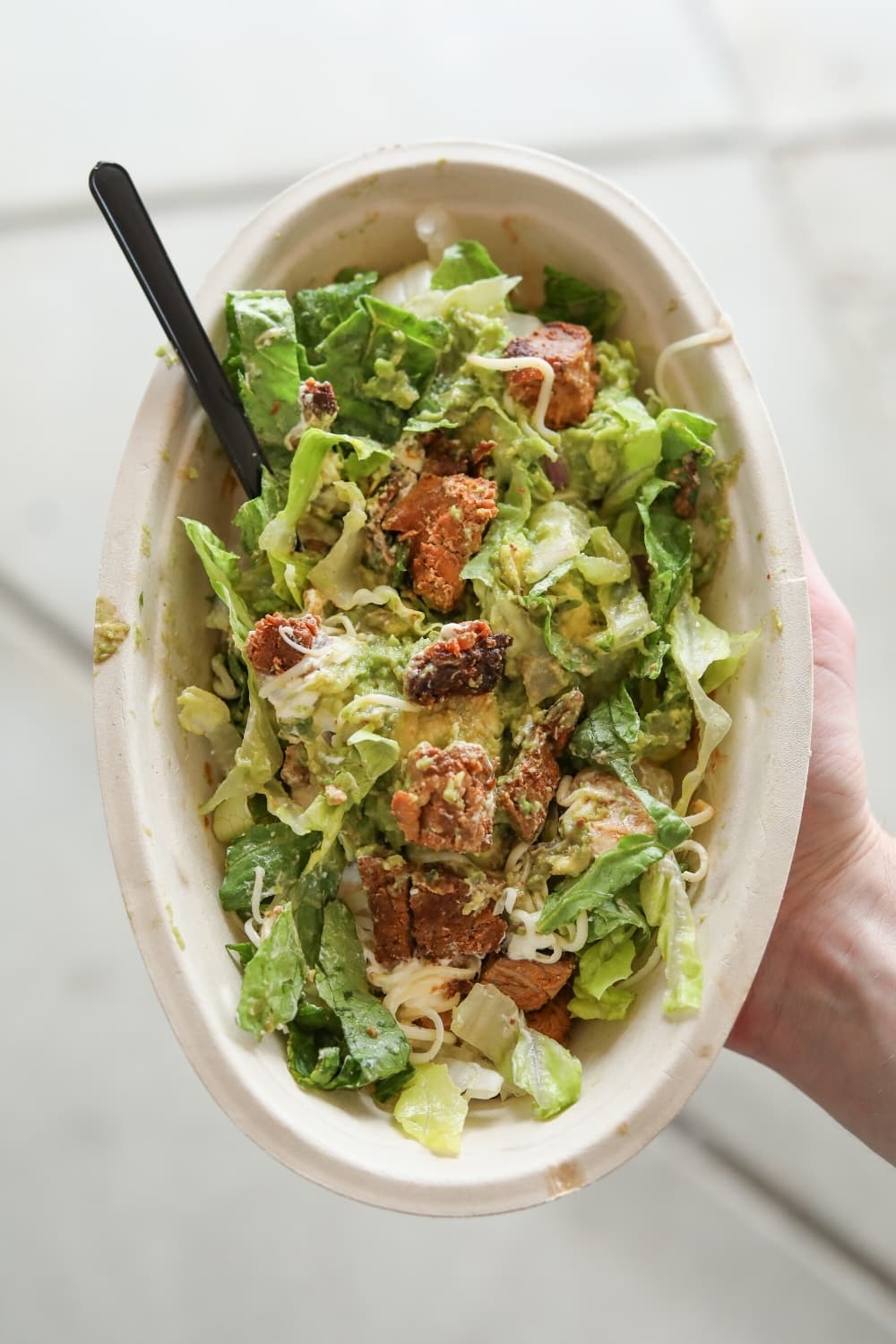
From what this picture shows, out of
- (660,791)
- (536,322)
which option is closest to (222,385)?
(536,322)

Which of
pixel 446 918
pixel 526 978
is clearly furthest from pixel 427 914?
pixel 526 978

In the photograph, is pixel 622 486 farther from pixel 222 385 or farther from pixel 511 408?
pixel 222 385

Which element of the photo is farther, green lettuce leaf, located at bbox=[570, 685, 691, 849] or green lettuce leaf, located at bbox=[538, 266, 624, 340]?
green lettuce leaf, located at bbox=[538, 266, 624, 340]

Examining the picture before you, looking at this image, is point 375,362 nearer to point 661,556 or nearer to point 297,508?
point 297,508

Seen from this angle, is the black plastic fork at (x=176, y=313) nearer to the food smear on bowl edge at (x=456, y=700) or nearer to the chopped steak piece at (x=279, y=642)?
the food smear on bowl edge at (x=456, y=700)

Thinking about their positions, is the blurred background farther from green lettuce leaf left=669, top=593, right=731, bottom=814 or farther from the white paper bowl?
green lettuce leaf left=669, top=593, right=731, bottom=814

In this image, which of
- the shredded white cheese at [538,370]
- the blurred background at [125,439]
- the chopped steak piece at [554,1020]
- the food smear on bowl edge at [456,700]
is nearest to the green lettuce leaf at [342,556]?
the food smear on bowl edge at [456,700]

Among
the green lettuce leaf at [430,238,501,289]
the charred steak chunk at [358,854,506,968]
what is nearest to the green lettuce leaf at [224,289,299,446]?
the green lettuce leaf at [430,238,501,289]
